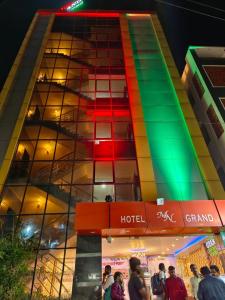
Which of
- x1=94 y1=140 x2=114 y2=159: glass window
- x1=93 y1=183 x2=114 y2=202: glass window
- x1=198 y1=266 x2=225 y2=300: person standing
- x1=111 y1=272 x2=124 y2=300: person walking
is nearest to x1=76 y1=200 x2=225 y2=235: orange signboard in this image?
x1=93 y1=183 x2=114 y2=202: glass window

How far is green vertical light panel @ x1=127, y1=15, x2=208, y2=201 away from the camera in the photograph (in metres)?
13.2

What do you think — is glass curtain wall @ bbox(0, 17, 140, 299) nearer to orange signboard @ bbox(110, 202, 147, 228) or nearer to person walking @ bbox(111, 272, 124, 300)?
orange signboard @ bbox(110, 202, 147, 228)

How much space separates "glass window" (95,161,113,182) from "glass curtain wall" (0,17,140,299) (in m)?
0.06

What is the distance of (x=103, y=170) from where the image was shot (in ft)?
51.3

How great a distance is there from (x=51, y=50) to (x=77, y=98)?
695 centimetres

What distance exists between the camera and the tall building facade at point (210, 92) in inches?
727

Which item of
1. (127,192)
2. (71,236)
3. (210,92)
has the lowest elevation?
(71,236)

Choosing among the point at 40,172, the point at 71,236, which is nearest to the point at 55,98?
the point at 40,172

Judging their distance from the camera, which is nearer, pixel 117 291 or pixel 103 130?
pixel 117 291

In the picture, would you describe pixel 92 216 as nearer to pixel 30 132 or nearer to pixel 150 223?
pixel 150 223

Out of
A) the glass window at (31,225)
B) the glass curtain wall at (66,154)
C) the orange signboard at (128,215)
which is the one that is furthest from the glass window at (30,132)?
the orange signboard at (128,215)

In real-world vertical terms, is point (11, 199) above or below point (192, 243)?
above

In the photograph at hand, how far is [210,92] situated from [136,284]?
60.2ft

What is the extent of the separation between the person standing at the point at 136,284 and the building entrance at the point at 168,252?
6.31 meters
